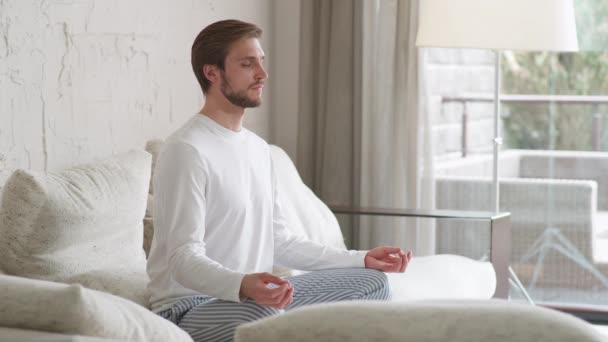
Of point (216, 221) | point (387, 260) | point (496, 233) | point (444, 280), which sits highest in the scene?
point (216, 221)

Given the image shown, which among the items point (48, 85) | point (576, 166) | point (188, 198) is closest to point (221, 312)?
point (188, 198)

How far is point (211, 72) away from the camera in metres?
2.41

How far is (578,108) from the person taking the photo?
422cm

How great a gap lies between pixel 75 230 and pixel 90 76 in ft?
2.44

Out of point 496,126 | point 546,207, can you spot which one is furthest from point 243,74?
point 546,207

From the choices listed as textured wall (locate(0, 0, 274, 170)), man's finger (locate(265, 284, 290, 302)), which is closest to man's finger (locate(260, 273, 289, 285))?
man's finger (locate(265, 284, 290, 302))

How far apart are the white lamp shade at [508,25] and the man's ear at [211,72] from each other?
1.42 m

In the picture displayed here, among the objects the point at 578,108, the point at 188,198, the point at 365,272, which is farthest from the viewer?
the point at 578,108

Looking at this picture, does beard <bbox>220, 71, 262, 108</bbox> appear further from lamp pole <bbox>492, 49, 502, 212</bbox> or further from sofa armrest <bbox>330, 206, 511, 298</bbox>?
lamp pole <bbox>492, 49, 502, 212</bbox>

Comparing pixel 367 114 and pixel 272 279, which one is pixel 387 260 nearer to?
pixel 272 279

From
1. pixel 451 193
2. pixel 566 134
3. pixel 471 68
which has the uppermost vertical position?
pixel 471 68

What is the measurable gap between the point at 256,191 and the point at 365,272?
34 cm

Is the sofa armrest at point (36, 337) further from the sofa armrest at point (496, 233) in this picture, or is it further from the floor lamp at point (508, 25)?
the floor lamp at point (508, 25)

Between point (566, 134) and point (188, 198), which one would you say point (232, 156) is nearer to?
point (188, 198)
